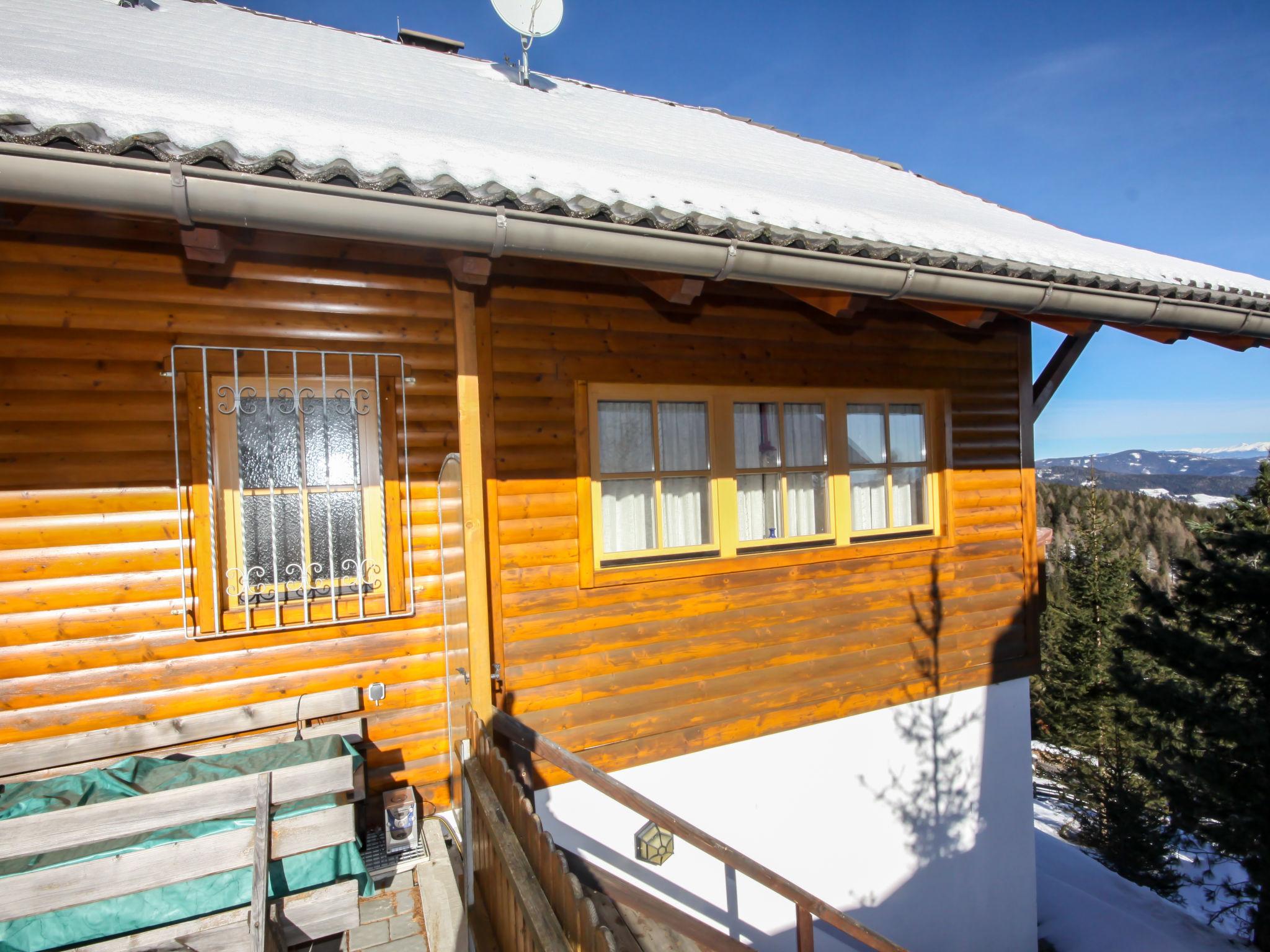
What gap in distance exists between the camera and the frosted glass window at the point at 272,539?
304cm

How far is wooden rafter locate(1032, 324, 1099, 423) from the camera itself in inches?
183

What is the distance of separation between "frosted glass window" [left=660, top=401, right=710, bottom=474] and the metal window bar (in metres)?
1.36

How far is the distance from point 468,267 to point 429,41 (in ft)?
15.0

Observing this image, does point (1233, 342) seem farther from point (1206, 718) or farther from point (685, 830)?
point (685, 830)

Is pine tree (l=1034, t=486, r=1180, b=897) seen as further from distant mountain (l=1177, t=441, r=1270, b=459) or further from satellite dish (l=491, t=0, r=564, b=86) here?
distant mountain (l=1177, t=441, r=1270, b=459)

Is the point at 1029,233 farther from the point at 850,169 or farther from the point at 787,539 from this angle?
the point at 787,539

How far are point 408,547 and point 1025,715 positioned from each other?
14.8 ft

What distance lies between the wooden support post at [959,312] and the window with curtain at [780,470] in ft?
2.77

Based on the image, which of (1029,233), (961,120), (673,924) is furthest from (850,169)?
(961,120)

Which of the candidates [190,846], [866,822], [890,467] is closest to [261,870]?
[190,846]

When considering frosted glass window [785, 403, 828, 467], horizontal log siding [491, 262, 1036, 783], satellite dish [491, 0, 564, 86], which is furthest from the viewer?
satellite dish [491, 0, 564, 86]

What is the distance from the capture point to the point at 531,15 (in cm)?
488

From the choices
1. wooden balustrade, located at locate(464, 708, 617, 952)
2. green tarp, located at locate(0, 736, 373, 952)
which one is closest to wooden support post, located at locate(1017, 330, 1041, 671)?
wooden balustrade, located at locate(464, 708, 617, 952)

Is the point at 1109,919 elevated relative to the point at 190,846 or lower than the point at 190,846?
lower
